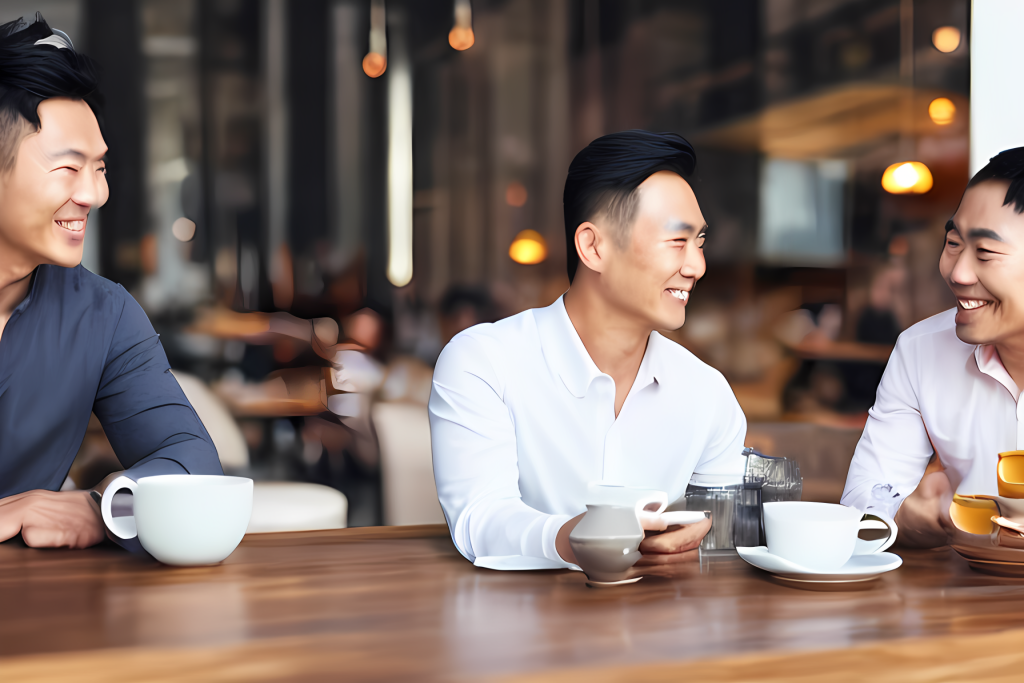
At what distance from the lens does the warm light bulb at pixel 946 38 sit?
12.0ft

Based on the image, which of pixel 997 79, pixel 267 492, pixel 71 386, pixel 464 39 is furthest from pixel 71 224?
pixel 997 79

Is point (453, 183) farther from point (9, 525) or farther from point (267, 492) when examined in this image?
point (9, 525)

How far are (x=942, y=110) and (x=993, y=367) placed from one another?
250 cm

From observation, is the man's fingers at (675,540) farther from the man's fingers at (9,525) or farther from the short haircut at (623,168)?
the man's fingers at (9,525)

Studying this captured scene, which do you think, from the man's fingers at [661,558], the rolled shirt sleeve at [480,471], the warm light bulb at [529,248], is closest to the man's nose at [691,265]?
the rolled shirt sleeve at [480,471]

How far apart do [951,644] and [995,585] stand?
0.93 feet

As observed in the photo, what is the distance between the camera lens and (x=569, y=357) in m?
1.62

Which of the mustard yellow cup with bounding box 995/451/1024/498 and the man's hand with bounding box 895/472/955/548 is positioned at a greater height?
the mustard yellow cup with bounding box 995/451/1024/498

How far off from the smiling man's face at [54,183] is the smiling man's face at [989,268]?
1.57 metres

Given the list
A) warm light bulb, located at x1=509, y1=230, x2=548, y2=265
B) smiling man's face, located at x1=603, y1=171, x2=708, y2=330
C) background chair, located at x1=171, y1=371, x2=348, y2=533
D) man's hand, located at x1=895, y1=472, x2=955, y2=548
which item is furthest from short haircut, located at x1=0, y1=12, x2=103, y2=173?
warm light bulb, located at x1=509, y1=230, x2=548, y2=265

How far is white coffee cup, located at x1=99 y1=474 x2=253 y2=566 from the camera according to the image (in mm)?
1052

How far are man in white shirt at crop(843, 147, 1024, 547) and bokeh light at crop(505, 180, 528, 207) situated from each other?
7.15 feet

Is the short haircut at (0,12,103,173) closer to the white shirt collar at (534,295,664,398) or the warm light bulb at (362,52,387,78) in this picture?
the white shirt collar at (534,295,664,398)

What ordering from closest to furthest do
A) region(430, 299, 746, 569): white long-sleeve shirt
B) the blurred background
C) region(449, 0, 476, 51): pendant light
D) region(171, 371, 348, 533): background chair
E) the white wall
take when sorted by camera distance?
region(430, 299, 746, 569): white long-sleeve shirt < region(171, 371, 348, 533): background chair < the white wall < the blurred background < region(449, 0, 476, 51): pendant light
